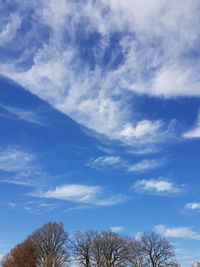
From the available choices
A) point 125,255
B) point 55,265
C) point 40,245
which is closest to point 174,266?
point 125,255

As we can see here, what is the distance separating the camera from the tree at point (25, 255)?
84.2 meters

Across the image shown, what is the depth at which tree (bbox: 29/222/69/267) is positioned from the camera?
3356 inches

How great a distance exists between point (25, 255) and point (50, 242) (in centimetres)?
762

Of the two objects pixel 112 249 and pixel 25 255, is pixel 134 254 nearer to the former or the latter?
pixel 112 249

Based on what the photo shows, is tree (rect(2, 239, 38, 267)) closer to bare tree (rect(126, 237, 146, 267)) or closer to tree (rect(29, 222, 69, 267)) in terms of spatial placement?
tree (rect(29, 222, 69, 267))

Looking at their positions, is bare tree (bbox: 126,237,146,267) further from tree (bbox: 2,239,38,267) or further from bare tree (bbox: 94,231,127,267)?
tree (bbox: 2,239,38,267)

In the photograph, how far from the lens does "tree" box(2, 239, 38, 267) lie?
84.2 m

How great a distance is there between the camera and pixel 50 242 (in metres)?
Answer: 87.4

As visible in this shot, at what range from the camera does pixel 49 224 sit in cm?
9038

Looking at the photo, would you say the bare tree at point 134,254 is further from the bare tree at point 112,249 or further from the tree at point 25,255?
the tree at point 25,255

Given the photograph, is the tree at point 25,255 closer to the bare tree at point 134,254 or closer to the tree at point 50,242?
the tree at point 50,242

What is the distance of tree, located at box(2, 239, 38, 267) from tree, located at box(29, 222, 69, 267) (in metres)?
1.33

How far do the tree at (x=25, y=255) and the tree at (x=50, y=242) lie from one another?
1.33 meters

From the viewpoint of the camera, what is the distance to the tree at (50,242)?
85.2 m
